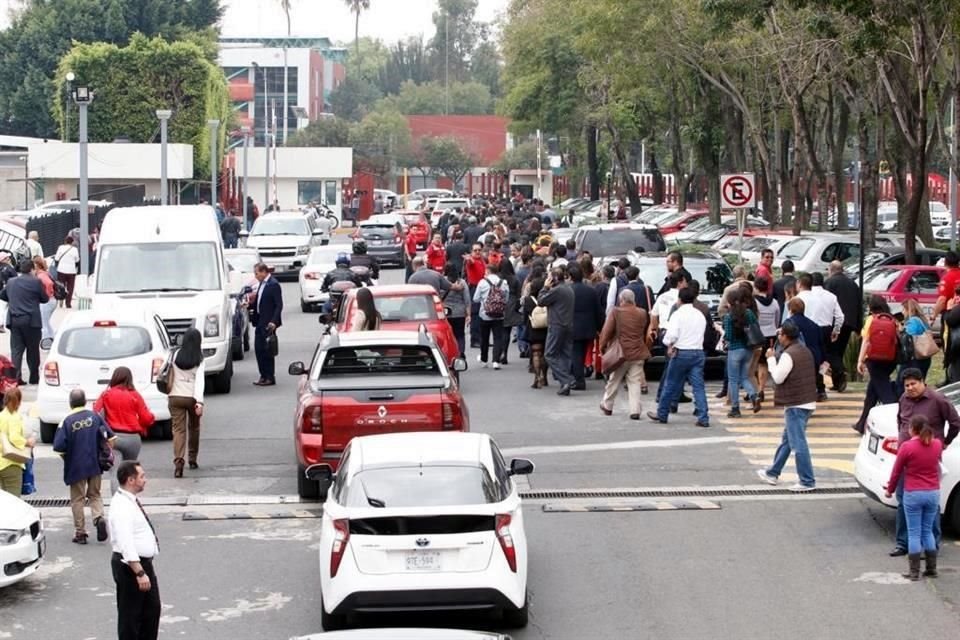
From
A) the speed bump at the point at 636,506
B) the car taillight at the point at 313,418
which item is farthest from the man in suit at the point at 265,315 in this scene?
the speed bump at the point at 636,506

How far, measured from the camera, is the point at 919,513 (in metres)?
12.6

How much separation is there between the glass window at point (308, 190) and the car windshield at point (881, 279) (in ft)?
192

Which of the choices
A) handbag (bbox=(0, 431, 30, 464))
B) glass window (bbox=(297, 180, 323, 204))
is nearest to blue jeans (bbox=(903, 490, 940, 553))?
handbag (bbox=(0, 431, 30, 464))

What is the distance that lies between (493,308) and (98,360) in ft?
24.8

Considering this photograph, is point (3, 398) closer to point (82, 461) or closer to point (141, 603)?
point (82, 461)

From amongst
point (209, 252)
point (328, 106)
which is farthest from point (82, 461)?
point (328, 106)

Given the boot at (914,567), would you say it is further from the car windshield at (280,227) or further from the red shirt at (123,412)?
the car windshield at (280,227)

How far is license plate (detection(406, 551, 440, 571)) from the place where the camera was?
10484mm

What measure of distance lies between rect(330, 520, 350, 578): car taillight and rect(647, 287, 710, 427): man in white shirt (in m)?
9.27

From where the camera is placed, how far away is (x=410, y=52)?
177750mm

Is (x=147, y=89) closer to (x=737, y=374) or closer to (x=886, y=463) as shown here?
(x=737, y=374)

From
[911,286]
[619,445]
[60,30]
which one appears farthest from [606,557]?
[60,30]

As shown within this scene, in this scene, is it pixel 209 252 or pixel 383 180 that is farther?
pixel 383 180

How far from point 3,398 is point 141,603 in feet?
17.5
